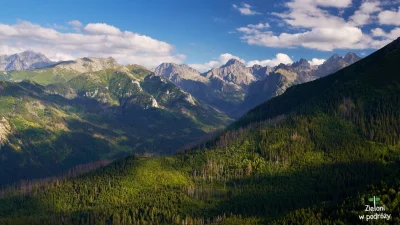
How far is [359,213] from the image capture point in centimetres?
19438

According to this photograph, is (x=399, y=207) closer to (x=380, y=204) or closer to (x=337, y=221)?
(x=380, y=204)

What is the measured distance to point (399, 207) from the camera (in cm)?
18912

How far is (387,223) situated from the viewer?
178 meters

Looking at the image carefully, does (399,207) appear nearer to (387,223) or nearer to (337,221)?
(387,223)

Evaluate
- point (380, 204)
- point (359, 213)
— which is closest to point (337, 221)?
point (359, 213)

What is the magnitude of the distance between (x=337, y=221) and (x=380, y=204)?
82.3 ft

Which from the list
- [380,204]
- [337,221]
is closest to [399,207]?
[380,204]

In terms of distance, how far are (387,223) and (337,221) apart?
90.5 feet

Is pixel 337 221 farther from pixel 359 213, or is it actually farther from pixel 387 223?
pixel 387 223

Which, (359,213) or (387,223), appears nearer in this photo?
(387,223)

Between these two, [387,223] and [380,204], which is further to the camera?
[380,204]

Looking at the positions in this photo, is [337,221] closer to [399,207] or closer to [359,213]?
[359,213]

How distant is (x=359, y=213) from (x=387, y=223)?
1810 cm

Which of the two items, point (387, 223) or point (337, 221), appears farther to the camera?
point (337, 221)
